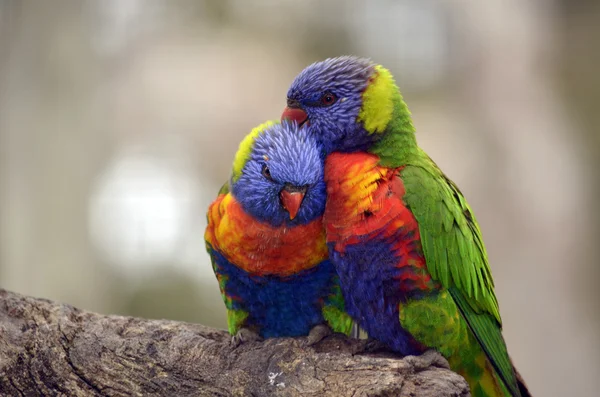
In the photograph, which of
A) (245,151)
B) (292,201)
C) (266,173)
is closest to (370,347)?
(292,201)

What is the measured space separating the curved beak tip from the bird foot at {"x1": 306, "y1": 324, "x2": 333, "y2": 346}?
510mm

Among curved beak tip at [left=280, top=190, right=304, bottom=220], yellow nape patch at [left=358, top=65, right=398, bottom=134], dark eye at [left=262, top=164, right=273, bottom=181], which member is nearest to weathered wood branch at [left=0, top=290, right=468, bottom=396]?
curved beak tip at [left=280, top=190, right=304, bottom=220]

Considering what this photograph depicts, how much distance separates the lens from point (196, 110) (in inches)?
244

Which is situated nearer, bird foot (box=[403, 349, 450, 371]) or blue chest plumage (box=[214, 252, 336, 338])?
bird foot (box=[403, 349, 450, 371])

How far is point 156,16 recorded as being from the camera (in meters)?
6.56

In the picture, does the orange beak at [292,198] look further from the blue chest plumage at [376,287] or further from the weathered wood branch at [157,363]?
→ the weathered wood branch at [157,363]

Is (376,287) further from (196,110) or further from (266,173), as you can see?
(196,110)

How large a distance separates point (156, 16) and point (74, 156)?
1725 mm

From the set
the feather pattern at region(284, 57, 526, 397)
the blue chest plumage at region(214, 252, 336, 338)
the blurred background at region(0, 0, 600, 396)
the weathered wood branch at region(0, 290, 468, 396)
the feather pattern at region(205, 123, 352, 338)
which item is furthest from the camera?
the blurred background at region(0, 0, 600, 396)

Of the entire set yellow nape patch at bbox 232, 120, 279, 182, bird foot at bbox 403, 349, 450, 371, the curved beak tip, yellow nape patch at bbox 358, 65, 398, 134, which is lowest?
bird foot at bbox 403, 349, 450, 371

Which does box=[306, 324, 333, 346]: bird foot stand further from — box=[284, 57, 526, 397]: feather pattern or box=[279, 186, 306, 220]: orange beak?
box=[279, 186, 306, 220]: orange beak

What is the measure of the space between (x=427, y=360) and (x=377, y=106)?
0.96 meters

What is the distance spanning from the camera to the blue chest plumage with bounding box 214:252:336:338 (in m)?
2.45

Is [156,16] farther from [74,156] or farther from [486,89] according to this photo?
[486,89]
